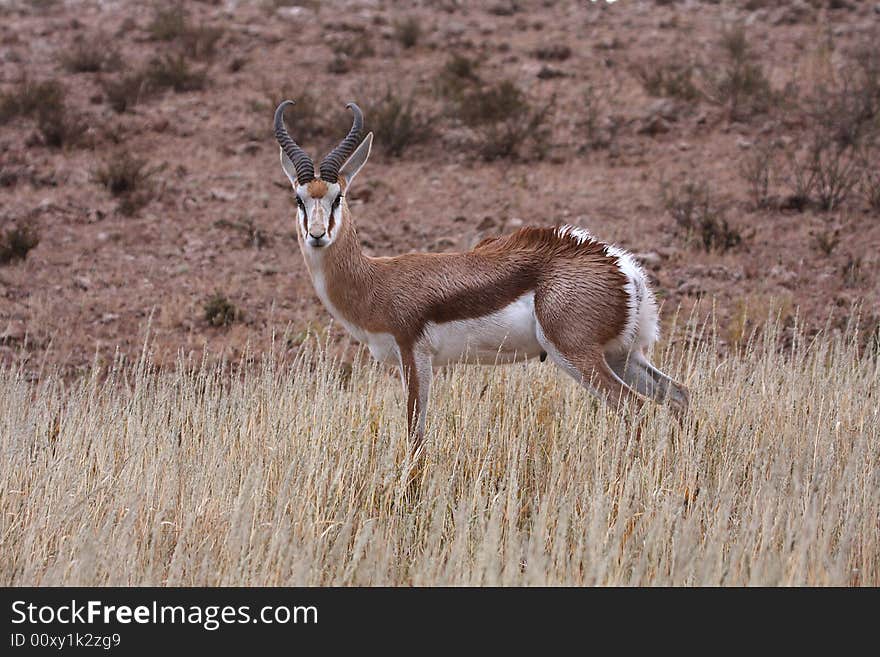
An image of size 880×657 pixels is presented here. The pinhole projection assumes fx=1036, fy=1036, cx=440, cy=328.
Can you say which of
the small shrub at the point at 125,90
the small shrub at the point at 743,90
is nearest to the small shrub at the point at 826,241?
the small shrub at the point at 743,90

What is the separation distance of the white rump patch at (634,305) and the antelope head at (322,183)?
141 cm

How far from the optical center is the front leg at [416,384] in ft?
21.3

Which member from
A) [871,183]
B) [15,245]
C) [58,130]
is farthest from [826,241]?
[58,130]

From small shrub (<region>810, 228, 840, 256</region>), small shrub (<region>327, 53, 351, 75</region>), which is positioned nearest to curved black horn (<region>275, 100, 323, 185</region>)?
small shrub (<region>810, 228, 840, 256</region>)

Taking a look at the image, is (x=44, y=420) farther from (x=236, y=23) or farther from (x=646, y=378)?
(x=236, y=23)

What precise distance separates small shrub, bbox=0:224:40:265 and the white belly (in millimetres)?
7654

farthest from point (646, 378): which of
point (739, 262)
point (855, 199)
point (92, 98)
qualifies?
point (92, 98)

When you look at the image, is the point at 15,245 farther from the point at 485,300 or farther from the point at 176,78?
the point at 485,300

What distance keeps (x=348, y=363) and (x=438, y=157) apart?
23.3 feet

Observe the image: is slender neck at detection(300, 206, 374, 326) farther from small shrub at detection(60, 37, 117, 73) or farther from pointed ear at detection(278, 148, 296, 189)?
small shrub at detection(60, 37, 117, 73)

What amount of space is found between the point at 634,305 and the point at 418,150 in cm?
1072

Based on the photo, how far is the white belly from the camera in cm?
642

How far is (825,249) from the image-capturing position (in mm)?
12641

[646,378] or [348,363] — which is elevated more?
[646,378]
